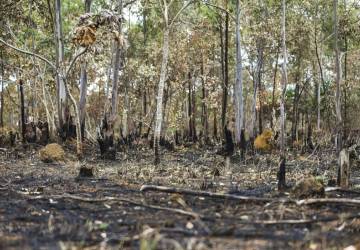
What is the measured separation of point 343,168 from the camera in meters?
6.89

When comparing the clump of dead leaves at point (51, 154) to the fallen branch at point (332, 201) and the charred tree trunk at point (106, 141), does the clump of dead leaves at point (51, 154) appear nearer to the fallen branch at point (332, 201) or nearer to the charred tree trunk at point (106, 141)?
the charred tree trunk at point (106, 141)

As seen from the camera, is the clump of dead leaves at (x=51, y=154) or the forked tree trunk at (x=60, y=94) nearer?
the clump of dead leaves at (x=51, y=154)

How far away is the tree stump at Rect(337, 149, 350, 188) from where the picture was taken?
680 cm

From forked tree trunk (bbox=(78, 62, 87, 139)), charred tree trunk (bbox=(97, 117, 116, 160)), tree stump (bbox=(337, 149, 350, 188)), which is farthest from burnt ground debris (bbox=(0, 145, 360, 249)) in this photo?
forked tree trunk (bbox=(78, 62, 87, 139))

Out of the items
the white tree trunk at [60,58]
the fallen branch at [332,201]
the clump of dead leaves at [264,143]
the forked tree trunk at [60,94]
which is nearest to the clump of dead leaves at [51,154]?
the forked tree trunk at [60,94]

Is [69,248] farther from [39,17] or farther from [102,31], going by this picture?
[39,17]

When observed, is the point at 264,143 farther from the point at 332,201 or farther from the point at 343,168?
the point at 332,201

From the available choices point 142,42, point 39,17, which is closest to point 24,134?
point 39,17

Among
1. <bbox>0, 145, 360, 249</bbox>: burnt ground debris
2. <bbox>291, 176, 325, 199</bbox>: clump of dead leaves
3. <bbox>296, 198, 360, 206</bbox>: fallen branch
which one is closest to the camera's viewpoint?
<bbox>0, 145, 360, 249</bbox>: burnt ground debris

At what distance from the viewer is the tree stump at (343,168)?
6.80m

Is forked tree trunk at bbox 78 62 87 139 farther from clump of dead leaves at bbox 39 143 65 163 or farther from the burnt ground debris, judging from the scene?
the burnt ground debris

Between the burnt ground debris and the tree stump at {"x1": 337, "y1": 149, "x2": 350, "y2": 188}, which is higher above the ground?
the tree stump at {"x1": 337, "y1": 149, "x2": 350, "y2": 188}

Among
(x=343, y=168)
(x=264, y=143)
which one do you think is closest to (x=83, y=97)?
(x=264, y=143)

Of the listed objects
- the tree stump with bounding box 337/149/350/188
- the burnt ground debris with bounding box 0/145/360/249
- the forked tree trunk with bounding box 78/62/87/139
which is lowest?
the burnt ground debris with bounding box 0/145/360/249
